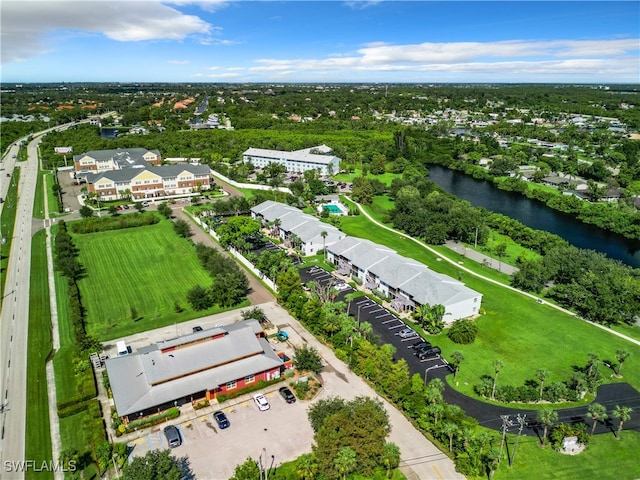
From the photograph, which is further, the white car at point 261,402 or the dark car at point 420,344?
the dark car at point 420,344

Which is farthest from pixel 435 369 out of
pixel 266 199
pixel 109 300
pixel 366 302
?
pixel 266 199

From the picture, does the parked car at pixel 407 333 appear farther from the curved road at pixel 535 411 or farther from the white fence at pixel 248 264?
the white fence at pixel 248 264

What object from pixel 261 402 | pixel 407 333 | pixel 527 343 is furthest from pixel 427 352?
pixel 261 402

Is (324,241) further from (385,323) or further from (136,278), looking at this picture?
(136,278)

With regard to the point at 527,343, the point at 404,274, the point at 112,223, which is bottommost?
the point at 527,343

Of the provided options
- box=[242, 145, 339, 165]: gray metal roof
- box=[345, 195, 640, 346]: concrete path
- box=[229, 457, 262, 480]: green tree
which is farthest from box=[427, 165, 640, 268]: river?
box=[229, 457, 262, 480]: green tree

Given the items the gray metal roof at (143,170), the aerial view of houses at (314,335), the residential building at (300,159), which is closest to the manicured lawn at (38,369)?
the aerial view of houses at (314,335)
